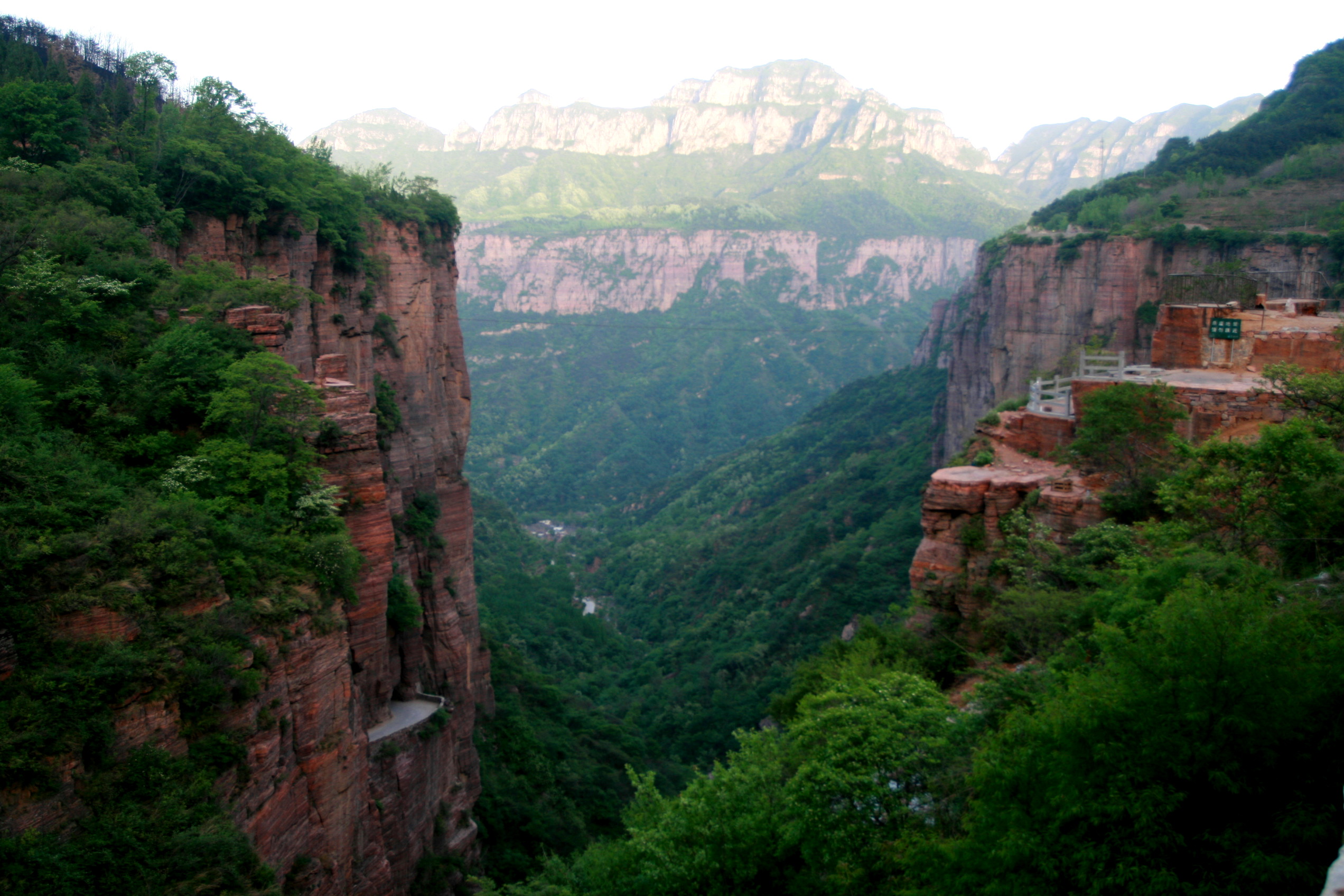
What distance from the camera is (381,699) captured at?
2389 centimetres

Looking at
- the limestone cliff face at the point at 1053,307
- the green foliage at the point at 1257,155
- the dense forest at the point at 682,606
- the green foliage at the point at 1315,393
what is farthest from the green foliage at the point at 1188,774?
the green foliage at the point at 1257,155

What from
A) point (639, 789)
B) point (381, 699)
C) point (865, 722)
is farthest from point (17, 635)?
point (381, 699)

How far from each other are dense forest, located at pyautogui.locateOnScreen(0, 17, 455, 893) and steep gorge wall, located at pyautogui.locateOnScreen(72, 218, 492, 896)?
22.0 inches

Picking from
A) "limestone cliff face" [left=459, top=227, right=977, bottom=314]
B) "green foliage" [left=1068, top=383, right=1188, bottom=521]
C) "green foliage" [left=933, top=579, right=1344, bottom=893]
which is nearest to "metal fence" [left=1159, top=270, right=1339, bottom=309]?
"green foliage" [left=1068, top=383, right=1188, bottom=521]

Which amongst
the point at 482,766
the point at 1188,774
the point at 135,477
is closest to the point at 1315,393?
the point at 1188,774

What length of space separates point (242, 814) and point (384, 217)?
26.0 metres

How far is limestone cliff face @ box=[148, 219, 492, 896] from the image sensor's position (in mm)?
14328

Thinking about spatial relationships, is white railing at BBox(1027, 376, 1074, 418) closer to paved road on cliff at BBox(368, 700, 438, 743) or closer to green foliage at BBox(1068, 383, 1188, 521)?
green foliage at BBox(1068, 383, 1188, 521)

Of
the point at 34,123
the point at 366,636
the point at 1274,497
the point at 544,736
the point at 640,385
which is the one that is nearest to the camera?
the point at 1274,497

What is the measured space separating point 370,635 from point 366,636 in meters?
0.11

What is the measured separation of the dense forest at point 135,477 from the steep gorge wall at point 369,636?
0.56m

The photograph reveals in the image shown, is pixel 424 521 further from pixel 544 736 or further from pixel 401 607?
pixel 544 736

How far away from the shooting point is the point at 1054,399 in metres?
24.5

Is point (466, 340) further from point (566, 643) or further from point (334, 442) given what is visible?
point (334, 442)
